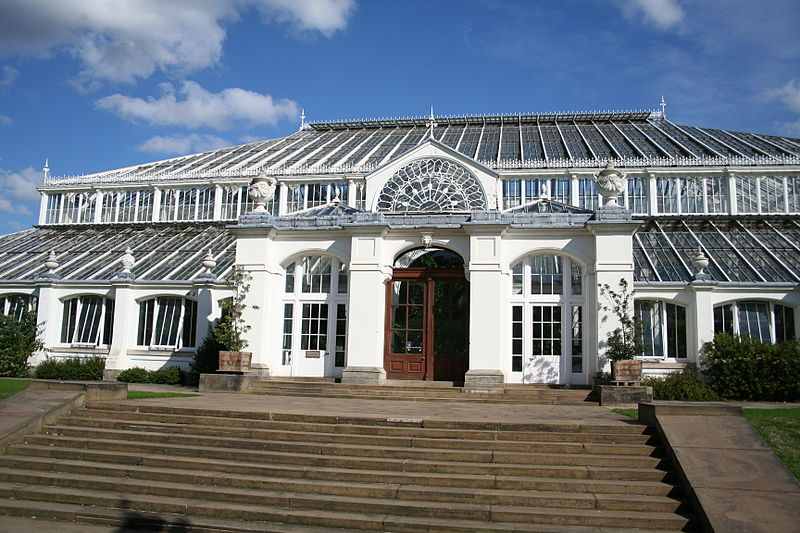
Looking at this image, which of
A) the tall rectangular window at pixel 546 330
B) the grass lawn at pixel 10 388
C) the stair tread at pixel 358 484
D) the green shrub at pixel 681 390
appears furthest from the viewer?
the tall rectangular window at pixel 546 330

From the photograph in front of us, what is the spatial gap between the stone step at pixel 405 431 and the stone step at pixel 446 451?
0.29 m

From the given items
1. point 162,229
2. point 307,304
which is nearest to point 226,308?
point 307,304

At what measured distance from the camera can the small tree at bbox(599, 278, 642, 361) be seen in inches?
669

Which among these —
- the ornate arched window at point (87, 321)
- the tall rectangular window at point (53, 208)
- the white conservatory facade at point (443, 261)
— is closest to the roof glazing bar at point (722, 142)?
the white conservatory facade at point (443, 261)

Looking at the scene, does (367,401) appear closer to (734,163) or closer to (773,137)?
(734,163)

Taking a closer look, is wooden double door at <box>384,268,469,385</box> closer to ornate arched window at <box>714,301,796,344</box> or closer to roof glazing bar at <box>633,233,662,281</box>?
roof glazing bar at <box>633,233,662,281</box>

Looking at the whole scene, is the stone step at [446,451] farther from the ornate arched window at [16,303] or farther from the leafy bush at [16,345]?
the ornate arched window at [16,303]

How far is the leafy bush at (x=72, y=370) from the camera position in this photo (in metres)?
22.8

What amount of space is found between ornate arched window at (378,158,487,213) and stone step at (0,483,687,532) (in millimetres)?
12803

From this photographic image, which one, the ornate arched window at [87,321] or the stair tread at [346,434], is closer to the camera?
the stair tread at [346,434]

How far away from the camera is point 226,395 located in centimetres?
1727

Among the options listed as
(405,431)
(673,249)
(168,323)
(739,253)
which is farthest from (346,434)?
(739,253)

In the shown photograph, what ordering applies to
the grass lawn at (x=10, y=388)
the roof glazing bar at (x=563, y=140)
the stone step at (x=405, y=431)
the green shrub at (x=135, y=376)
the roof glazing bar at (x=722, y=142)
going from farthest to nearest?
1. the roof glazing bar at (x=563, y=140)
2. the roof glazing bar at (x=722, y=142)
3. the green shrub at (x=135, y=376)
4. the grass lawn at (x=10, y=388)
5. the stone step at (x=405, y=431)

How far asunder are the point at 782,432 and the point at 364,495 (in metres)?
6.87
